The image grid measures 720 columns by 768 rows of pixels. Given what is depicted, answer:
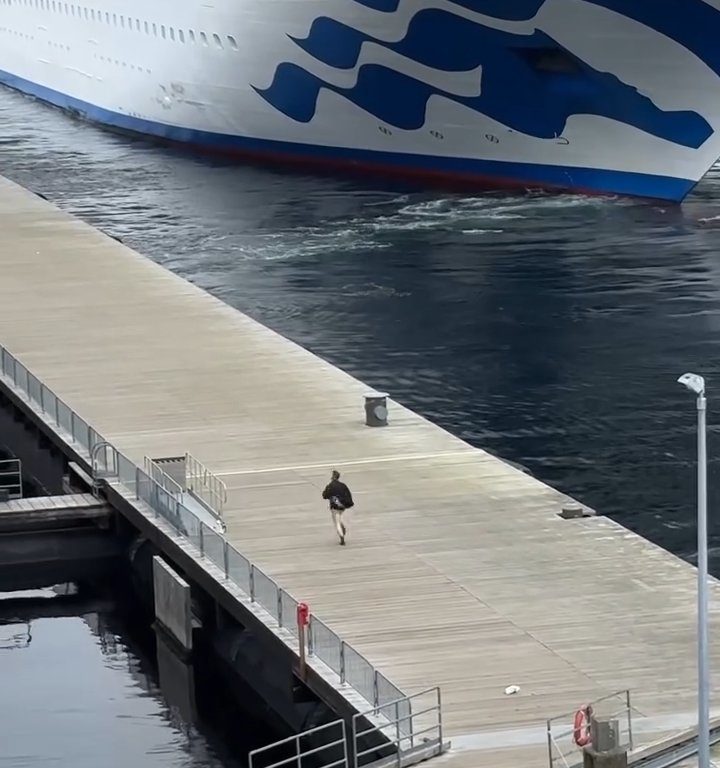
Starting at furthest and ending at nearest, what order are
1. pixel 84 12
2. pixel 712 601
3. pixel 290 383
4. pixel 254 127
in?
pixel 84 12 → pixel 254 127 → pixel 290 383 → pixel 712 601

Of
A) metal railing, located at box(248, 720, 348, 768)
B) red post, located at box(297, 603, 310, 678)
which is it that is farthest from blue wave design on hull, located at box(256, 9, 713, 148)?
red post, located at box(297, 603, 310, 678)

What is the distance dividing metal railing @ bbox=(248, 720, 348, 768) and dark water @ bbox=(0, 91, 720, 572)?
9625 millimetres

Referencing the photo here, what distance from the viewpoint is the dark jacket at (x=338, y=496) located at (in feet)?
104

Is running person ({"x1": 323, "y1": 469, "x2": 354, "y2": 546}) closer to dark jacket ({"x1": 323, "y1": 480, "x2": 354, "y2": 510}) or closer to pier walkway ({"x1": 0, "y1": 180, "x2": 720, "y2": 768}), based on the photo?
dark jacket ({"x1": 323, "y1": 480, "x2": 354, "y2": 510})

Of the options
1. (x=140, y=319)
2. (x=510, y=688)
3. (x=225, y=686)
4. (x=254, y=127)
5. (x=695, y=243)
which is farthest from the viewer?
(x=254, y=127)

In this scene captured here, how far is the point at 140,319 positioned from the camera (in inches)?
1950

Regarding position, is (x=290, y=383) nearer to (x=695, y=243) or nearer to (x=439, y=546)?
(x=439, y=546)

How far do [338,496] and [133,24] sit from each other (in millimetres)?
61120

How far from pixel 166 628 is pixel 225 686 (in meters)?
2.03

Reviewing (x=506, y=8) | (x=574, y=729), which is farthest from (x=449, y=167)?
(x=574, y=729)

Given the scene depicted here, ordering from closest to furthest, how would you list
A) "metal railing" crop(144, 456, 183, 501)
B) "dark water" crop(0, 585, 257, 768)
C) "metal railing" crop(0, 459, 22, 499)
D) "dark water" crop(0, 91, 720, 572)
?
1. "dark water" crop(0, 585, 257, 768)
2. "metal railing" crop(144, 456, 183, 501)
3. "metal railing" crop(0, 459, 22, 499)
4. "dark water" crop(0, 91, 720, 572)

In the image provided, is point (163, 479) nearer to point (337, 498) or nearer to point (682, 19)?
point (337, 498)

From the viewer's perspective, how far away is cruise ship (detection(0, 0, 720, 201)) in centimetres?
6856

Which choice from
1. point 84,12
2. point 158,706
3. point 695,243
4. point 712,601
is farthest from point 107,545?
point 84,12
